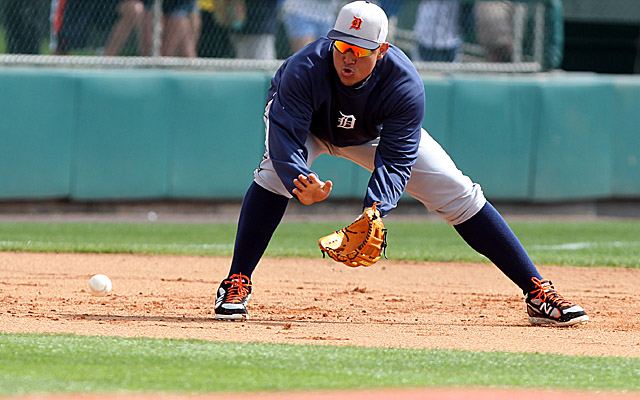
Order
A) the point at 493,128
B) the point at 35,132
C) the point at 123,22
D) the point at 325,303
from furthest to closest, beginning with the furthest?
the point at 493,128, the point at 123,22, the point at 35,132, the point at 325,303

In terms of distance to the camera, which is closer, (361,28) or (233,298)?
(361,28)

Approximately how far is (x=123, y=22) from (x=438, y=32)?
3201mm

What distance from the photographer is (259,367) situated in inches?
131

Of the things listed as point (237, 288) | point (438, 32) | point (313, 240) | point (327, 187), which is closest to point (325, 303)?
point (237, 288)

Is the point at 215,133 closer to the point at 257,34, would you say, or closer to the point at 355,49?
the point at 257,34

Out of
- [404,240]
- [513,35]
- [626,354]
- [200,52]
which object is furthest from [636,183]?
[626,354]

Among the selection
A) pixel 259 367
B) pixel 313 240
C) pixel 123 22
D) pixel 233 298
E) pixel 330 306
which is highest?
pixel 123 22

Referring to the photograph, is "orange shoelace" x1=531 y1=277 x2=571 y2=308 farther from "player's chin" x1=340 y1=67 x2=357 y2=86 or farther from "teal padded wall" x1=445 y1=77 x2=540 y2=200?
"teal padded wall" x1=445 y1=77 x2=540 y2=200

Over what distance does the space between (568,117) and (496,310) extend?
5238 millimetres

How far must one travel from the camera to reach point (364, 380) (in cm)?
317

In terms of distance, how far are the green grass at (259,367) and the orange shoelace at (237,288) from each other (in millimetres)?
695

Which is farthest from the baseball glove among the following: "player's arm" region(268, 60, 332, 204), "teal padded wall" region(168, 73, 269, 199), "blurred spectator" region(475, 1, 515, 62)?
"blurred spectator" region(475, 1, 515, 62)

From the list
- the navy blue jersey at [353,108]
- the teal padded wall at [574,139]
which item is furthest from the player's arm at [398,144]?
the teal padded wall at [574,139]

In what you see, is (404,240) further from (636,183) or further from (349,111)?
(349,111)
